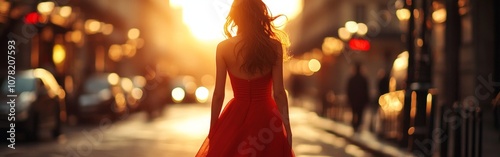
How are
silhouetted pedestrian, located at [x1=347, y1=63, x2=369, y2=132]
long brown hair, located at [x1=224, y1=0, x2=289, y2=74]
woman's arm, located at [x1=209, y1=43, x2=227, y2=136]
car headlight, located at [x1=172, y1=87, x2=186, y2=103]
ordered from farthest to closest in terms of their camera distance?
car headlight, located at [x1=172, y1=87, x2=186, y2=103] → silhouetted pedestrian, located at [x1=347, y1=63, x2=369, y2=132] → woman's arm, located at [x1=209, y1=43, x2=227, y2=136] → long brown hair, located at [x1=224, y1=0, x2=289, y2=74]

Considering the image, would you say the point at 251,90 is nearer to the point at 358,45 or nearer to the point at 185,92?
the point at 358,45

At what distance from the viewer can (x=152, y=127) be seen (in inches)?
851

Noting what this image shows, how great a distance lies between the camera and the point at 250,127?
5.41 metres

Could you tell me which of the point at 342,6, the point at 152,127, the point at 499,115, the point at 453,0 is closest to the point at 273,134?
the point at 453,0

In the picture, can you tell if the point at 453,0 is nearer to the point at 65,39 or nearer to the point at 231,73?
the point at 231,73

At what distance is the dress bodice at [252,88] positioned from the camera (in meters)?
5.29

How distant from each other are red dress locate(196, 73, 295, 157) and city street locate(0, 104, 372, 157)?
766 centimetres

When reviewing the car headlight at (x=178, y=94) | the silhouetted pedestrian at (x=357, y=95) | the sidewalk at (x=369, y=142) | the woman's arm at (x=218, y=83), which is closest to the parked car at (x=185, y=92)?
the car headlight at (x=178, y=94)

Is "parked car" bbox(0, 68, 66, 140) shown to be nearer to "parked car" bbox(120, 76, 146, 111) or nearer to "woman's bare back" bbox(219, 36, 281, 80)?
"parked car" bbox(120, 76, 146, 111)

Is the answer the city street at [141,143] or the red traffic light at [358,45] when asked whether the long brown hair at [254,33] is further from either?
the red traffic light at [358,45]

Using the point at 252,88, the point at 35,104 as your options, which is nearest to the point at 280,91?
the point at 252,88

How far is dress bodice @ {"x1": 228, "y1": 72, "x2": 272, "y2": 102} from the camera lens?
529 cm

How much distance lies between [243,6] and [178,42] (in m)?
104

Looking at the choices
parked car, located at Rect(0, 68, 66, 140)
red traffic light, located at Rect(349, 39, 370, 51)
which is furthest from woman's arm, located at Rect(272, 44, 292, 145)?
red traffic light, located at Rect(349, 39, 370, 51)
